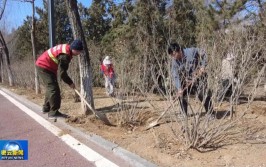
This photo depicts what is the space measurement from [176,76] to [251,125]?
1.62 meters

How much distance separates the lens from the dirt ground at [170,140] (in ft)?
15.6

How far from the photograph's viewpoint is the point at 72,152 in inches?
220

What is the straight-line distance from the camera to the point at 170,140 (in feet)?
18.5

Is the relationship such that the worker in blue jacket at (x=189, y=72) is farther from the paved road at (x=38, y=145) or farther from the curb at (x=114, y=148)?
the paved road at (x=38, y=145)

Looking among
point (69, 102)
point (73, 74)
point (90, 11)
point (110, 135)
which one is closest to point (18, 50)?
point (90, 11)

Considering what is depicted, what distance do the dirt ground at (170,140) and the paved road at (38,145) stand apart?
0.74 metres

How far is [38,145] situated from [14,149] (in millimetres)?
403

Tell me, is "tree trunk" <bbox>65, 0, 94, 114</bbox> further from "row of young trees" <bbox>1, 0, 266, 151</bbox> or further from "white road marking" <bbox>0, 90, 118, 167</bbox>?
"white road marking" <bbox>0, 90, 118, 167</bbox>

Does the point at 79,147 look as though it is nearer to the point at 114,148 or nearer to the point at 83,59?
the point at 114,148

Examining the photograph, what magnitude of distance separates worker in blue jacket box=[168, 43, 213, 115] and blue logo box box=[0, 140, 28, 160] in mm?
2614

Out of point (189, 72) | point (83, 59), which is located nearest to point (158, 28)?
point (83, 59)

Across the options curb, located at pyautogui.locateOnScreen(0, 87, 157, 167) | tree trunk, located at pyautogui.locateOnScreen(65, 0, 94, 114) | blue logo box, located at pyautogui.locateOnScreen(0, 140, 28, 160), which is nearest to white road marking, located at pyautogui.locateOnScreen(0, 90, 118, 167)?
curb, located at pyautogui.locateOnScreen(0, 87, 157, 167)

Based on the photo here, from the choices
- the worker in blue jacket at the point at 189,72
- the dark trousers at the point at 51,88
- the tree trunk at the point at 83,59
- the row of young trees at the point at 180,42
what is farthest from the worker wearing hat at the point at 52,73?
the worker in blue jacket at the point at 189,72

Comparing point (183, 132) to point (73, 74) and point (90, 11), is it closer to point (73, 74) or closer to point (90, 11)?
point (73, 74)
